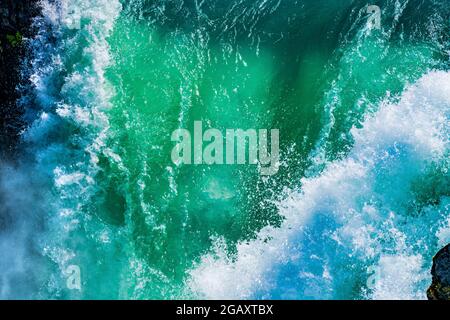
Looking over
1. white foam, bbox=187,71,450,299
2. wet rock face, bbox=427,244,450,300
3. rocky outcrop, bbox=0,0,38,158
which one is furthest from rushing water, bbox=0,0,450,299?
wet rock face, bbox=427,244,450,300

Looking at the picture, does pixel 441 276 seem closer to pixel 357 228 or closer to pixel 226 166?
pixel 357 228

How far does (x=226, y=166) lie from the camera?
388 inches

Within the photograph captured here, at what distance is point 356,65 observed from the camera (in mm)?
10312

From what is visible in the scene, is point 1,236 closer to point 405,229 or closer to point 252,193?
point 252,193

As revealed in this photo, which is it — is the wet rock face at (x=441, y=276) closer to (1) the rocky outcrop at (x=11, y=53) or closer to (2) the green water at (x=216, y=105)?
(2) the green water at (x=216, y=105)

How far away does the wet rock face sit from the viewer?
796 cm

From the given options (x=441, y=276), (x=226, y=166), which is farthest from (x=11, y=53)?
(x=441, y=276)

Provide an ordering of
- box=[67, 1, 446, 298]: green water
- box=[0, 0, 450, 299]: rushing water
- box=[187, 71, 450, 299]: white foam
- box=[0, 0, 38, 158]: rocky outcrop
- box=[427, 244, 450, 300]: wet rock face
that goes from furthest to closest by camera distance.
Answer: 1. box=[0, 0, 38, 158]: rocky outcrop
2. box=[67, 1, 446, 298]: green water
3. box=[0, 0, 450, 299]: rushing water
4. box=[187, 71, 450, 299]: white foam
5. box=[427, 244, 450, 300]: wet rock face

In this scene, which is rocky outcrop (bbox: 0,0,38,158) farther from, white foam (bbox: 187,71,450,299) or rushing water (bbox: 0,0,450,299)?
white foam (bbox: 187,71,450,299)

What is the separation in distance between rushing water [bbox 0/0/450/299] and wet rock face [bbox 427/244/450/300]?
0.46 metres

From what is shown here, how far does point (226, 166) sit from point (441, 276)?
167 inches

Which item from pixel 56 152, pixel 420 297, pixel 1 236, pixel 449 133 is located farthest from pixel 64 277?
pixel 449 133

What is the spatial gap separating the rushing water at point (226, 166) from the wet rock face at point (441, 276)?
1.51 ft

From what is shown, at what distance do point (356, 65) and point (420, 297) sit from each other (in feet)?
15.3
